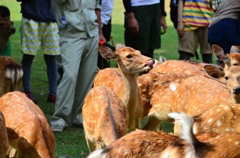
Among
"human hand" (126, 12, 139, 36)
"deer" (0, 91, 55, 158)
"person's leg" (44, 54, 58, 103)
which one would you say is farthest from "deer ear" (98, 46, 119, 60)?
"person's leg" (44, 54, 58, 103)

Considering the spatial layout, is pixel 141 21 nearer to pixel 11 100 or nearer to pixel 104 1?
pixel 104 1

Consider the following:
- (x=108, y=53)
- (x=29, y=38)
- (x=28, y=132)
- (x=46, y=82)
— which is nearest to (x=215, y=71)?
(x=108, y=53)

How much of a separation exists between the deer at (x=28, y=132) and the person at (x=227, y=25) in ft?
9.06

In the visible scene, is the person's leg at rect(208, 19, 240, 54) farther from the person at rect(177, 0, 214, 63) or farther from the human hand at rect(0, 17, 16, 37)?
the human hand at rect(0, 17, 16, 37)

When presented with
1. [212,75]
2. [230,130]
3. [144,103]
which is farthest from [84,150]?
[230,130]

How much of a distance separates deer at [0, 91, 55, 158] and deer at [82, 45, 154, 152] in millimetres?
523

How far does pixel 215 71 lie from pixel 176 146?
2.85 meters

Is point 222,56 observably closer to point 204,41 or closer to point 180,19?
point 180,19

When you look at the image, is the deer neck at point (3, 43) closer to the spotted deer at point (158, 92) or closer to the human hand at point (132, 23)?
the human hand at point (132, 23)

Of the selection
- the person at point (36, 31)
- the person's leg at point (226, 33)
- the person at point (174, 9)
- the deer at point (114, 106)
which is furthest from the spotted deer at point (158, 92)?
the person at point (174, 9)

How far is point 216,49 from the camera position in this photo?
7465mm

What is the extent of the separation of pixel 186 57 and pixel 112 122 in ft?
14.7

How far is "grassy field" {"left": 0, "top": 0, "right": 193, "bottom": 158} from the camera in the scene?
322 inches

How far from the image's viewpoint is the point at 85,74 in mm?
9109
